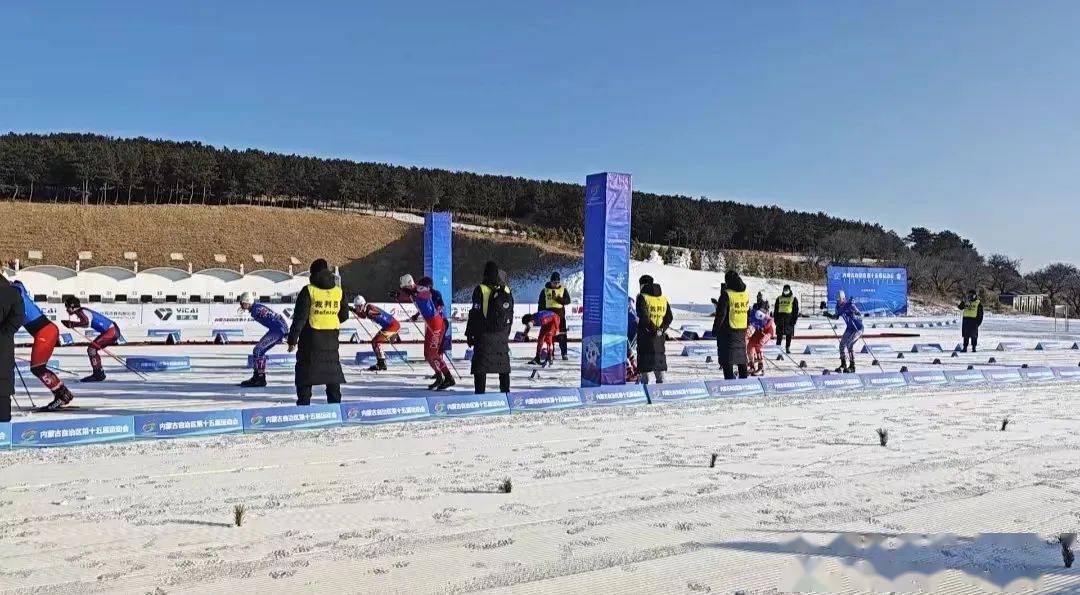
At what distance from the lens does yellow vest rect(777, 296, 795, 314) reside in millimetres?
→ 20328

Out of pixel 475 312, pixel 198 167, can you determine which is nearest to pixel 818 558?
pixel 475 312

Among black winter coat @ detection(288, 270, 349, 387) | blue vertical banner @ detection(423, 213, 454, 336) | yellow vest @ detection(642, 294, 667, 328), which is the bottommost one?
black winter coat @ detection(288, 270, 349, 387)

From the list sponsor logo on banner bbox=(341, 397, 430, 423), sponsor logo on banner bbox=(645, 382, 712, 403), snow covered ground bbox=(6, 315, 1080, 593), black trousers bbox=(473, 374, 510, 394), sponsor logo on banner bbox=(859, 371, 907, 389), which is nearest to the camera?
snow covered ground bbox=(6, 315, 1080, 593)

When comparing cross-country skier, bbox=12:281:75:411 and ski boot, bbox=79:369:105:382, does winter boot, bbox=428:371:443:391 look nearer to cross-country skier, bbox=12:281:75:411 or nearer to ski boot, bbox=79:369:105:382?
cross-country skier, bbox=12:281:75:411

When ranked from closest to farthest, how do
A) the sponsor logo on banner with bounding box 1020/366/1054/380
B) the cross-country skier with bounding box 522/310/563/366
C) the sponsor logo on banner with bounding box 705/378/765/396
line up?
the sponsor logo on banner with bounding box 705/378/765/396, the sponsor logo on banner with bounding box 1020/366/1054/380, the cross-country skier with bounding box 522/310/563/366

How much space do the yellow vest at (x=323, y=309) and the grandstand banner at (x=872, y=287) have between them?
96.4 feet

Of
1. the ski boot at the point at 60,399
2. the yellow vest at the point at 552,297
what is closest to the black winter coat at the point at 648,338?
the yellow vest at the point at 552,297

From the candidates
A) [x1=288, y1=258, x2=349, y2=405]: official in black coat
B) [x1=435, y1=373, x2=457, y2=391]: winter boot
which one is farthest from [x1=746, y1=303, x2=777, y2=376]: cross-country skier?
[x1=288, y1=258, x2=349, y2=405]: official in black coat

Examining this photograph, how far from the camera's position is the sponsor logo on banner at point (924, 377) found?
13.3 m

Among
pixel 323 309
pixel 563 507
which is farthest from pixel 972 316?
pixel 563 507

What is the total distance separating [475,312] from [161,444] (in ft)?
13.2

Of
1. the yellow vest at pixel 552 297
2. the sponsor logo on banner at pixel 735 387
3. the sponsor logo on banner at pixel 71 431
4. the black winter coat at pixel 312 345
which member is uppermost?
the yellow vest at pixel 552 297

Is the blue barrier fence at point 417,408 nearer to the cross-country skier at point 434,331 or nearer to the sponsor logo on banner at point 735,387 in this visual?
the sponsor logo on banner at point 735,387

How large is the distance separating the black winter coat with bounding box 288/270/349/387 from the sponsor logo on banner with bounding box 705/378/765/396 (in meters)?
5.14
